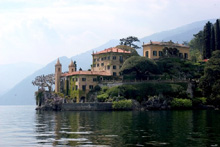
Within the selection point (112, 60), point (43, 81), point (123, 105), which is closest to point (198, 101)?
point (123, 105)

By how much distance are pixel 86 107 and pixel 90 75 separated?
1655 centimetres

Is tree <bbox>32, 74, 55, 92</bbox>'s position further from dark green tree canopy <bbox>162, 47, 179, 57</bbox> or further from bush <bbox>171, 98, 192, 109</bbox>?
bush <bbox>171, 98, 192, 109</bbox>

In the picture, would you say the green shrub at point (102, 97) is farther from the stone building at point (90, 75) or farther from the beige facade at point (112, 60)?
the beige facade at point (112, 60)

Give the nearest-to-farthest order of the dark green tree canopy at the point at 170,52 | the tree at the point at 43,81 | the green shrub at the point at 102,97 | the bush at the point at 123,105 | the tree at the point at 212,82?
the tree at the point at 212,82, the bush at the point at 123,105, the green shrub at the point at 102,97, the dark green tree canopy at the point at 170,52, the tree at the point at 43,81

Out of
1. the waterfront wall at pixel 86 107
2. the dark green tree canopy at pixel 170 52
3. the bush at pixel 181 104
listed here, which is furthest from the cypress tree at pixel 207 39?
the waterfront wall at pixel 86 107

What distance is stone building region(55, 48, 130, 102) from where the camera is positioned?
108 metres

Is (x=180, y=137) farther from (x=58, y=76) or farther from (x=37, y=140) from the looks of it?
(x=58, y=76)

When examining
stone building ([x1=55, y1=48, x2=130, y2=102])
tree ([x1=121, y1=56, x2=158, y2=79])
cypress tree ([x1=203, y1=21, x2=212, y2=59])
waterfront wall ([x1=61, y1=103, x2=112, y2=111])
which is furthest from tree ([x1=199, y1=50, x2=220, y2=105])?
stone building ([x1=55, y1=48, x2=130, y2=102])

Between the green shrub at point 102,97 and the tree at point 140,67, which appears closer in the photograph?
the green shrub at point 102,97

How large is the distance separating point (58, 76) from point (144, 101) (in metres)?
38.7

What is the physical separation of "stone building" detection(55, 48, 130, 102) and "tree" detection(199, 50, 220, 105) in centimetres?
3022

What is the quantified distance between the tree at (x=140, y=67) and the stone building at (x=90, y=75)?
10.2 metres

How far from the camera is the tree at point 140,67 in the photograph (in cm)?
10100

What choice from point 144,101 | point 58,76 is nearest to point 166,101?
point 144,101
